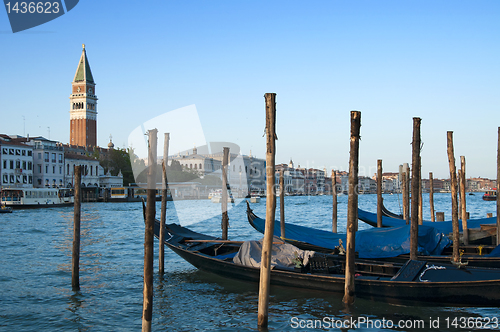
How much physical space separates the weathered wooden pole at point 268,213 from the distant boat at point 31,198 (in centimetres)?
2717

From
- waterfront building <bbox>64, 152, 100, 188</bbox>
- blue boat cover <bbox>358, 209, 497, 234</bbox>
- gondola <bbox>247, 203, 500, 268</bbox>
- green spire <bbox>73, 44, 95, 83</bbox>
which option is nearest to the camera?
gondola <bbox>247, 203, 500, 268</bbox>

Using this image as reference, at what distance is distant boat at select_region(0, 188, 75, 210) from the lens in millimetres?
28578

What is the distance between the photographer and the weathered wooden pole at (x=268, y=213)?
4.70 metres

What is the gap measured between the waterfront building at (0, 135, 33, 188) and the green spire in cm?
3366

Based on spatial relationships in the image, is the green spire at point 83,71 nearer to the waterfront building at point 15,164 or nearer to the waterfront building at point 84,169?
the waterfront building at point 84,169

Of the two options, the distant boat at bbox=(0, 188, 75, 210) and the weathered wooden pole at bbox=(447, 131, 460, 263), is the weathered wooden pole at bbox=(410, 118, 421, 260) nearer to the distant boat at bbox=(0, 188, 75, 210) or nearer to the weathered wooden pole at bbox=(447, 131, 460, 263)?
the weathered wooden pole at bbox=(447, 131, 460, 263)

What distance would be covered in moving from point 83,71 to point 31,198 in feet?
148

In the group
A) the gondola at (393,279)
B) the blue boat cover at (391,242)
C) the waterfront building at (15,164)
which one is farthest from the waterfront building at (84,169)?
the gondola at (393,279)

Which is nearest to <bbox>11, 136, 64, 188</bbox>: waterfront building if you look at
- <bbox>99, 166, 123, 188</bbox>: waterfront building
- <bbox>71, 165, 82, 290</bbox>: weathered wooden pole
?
<bbox>99, 166, 123, 188</bbox>: waterfront building

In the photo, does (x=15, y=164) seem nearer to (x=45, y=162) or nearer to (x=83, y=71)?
(x=45, y=162)

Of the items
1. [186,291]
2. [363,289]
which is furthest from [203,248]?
[363,289]

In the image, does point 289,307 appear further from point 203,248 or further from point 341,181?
point 341,181

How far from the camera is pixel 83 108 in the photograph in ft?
225

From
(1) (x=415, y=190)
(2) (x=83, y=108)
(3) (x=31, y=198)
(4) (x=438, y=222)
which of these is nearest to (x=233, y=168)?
(2) (x=83, y=108)
